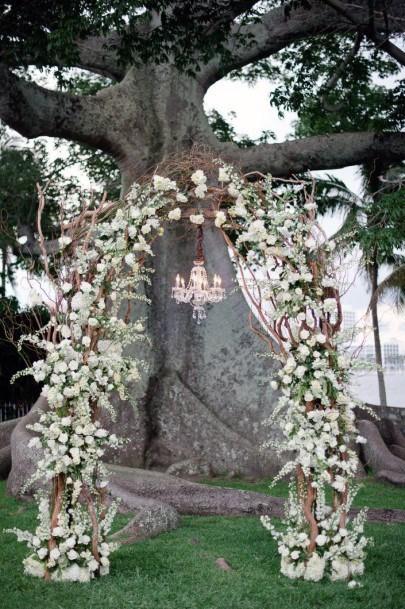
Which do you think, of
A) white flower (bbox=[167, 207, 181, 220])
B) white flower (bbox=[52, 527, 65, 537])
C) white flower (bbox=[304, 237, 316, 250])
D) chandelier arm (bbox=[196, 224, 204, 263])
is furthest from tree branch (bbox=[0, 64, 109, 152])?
white flower (bbox=[52, 527, 65, 537])

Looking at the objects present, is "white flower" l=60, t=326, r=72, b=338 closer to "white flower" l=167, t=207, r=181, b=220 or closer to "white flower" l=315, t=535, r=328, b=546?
"white flower" l=167, t=207, r=181, b=220

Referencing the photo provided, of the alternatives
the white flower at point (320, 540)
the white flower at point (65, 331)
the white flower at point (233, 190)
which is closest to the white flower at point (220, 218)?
the white flower at point (233, 190)

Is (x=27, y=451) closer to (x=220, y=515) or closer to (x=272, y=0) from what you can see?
(x=220, y=515)

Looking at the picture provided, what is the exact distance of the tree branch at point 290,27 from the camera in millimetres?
10578

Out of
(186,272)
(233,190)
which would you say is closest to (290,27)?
(186,272)

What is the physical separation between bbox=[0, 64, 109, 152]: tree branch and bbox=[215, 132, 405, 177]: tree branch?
6.32 feet

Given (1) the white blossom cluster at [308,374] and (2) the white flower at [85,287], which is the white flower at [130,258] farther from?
(1) the white blossom cluster at [308,374]

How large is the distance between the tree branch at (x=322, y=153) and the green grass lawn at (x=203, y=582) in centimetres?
594

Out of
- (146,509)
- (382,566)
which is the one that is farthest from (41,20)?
(382,566)

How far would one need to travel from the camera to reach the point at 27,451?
948 centimetres

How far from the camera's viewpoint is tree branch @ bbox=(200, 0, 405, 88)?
10578mm

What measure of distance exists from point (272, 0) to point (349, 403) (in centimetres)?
942

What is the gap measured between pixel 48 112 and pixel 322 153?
3.91 meters

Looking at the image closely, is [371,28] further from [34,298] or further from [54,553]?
[54,553]
